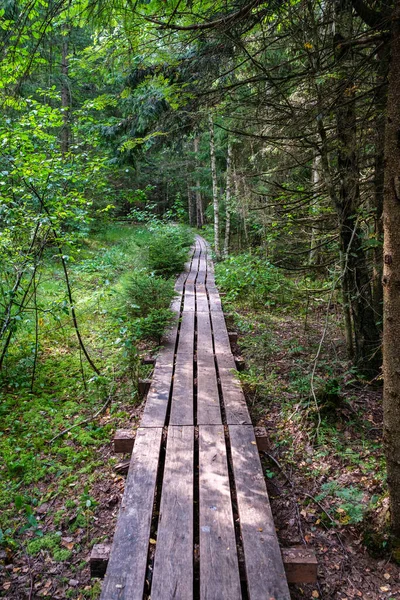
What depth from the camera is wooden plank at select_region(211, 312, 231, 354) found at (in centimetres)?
533

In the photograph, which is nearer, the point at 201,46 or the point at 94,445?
the point at 94,445

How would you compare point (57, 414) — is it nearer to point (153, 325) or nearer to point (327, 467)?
point (153, 325)

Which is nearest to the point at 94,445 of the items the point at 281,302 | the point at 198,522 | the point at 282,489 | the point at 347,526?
the point at 198,522

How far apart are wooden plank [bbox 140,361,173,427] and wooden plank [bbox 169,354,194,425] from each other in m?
0.09

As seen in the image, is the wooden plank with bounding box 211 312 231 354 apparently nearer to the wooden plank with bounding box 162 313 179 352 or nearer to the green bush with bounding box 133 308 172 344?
the wooden plank with bounding box 162 313 179 352

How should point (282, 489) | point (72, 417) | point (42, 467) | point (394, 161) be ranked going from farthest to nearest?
1. point (72, 417)
2. point (42, 467)
3. point (282, 489)
4. point (394, 161)

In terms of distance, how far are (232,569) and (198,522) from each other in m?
0.44

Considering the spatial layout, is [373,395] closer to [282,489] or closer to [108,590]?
[282,489]

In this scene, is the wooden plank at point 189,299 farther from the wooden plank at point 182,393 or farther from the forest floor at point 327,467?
the wooden plank at point 182,393

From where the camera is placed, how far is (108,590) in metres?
1.93

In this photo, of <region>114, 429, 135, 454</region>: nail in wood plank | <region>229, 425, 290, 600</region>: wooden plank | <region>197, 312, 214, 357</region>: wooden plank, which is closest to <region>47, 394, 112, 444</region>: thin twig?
<region>114, 429, 135, 454</region>: nail in wood plank

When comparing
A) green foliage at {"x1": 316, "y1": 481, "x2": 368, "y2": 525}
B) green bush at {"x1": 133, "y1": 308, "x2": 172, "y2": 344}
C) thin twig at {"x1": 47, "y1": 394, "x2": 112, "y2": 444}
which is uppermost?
green bush at {"x1": 133, "y1": 308, "x2": 172, "y2": 344}

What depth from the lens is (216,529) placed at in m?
→ 2.33

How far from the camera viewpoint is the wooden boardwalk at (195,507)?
2004mm
